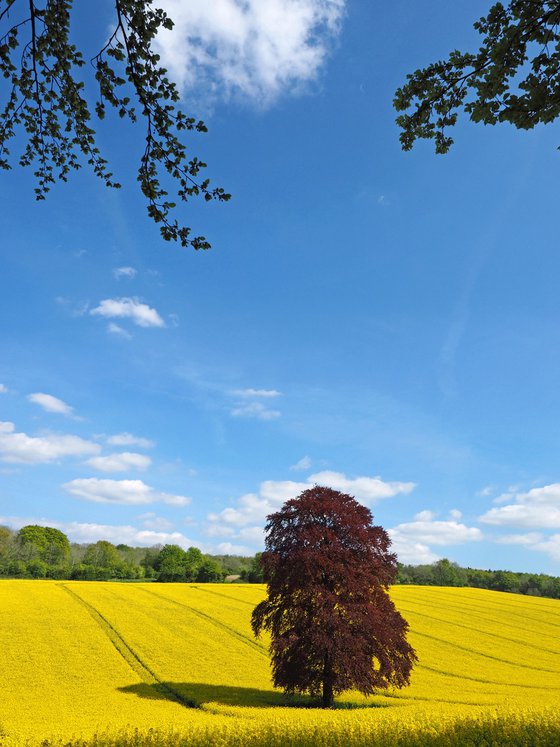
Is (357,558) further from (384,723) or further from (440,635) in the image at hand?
(440,635)

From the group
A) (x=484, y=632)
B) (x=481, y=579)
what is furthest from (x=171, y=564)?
(x=484, y=632)

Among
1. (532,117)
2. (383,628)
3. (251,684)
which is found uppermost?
(532,117)

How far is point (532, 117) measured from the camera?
21.4 ft

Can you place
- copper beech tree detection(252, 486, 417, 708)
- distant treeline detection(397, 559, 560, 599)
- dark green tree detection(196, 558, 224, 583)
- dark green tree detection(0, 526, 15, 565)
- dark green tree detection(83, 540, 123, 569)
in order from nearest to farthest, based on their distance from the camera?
copper beech tree detection(252, 486, 417, 708)
dark green tree detection(196, 558, 224, 583)
dark green tree detection(0, 526, 15, 565)
distant treeline detection(397, 559, 560, 599)
dark green tree detection(83, 540, 123, 569)

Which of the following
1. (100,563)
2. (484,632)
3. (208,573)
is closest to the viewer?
(484,632)

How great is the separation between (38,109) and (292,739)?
14.9 metres

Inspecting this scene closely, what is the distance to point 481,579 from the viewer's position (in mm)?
114188

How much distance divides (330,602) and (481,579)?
4184 inches

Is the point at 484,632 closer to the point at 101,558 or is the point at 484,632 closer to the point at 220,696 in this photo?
the point at 220,696

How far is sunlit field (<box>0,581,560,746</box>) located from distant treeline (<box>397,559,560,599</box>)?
4814 centimetres

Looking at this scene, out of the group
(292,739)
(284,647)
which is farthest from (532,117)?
(284,647)

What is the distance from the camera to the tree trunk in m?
22.9

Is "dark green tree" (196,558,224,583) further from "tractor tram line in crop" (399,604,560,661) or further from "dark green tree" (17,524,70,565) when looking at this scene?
"dark green tree" (17,524,70,565)

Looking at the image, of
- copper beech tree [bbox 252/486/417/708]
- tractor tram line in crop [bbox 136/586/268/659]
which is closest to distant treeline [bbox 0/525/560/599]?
tractor tram line in crop [bbox 136/586/268/659]
